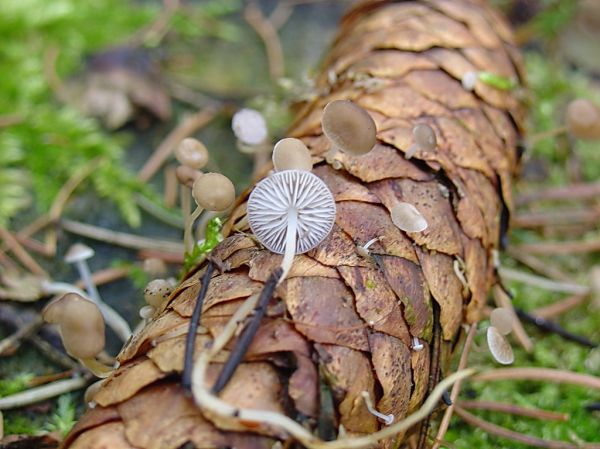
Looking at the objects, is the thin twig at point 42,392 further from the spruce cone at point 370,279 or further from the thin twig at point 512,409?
the thin twig at point 512,409

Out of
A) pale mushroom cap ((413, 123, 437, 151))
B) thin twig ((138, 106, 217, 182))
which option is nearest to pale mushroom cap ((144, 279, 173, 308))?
pale mushroom cap ((413, 123, 437, 151))

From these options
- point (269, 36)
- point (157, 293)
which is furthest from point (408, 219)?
point (269, 36)

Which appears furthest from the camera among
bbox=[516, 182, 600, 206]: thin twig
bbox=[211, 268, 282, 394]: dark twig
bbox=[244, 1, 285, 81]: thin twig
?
bbox=[244, 1, 285, 81]: thin twig

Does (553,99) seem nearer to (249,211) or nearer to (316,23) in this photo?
(316,23)

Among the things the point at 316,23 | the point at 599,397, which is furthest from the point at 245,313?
the point at 316,23

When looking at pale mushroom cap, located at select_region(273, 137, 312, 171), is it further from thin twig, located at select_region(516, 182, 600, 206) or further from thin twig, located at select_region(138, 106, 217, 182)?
thin twig, located at select_region(516, 182, 600, 206)

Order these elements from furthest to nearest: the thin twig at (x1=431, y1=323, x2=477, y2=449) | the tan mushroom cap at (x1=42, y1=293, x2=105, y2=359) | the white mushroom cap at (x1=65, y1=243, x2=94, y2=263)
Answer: the white mushroom cap at (x1=65, y1=243, x2=94, y2=263), the thin twig at (x1=431, y1=323, x2=477, y2=449), the tan mushroom cap at (x1=42, y1=293, x2=105, y2=359)
